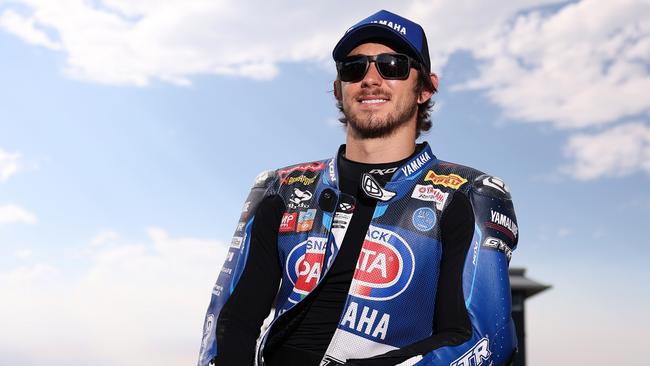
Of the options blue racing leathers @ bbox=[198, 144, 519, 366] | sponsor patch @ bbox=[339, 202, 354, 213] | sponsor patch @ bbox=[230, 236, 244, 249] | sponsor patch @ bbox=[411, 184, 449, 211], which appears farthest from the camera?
sponsor patch @ bbox=[230, 236, 244, 249]

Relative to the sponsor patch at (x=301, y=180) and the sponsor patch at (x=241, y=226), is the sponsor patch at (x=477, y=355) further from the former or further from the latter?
the sponsor patch at (x=241, y=226)

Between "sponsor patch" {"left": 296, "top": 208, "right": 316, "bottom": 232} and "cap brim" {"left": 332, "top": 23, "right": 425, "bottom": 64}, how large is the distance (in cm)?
94

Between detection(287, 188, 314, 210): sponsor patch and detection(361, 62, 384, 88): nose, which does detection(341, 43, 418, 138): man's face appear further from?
detection(287, 188, 314, 210): sponsor patch

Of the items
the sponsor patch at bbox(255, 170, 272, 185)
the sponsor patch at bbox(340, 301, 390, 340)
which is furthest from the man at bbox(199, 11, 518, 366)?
the sponsor patch at bbox(255, 170, 272, 185)

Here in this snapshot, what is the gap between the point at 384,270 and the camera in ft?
11.5

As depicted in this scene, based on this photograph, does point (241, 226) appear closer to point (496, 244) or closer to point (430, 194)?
point (430, 194)

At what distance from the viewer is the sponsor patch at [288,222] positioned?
3882 mm

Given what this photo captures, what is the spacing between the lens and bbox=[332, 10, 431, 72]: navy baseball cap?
12.8 ft

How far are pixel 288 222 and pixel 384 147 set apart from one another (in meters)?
0.71

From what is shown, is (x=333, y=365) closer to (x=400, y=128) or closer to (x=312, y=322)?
(x=312, y=322)

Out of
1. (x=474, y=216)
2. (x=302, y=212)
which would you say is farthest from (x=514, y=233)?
(x=302, y=212)

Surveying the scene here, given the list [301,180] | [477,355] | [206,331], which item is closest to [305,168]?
[301,180]

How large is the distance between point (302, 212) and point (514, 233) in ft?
3.93

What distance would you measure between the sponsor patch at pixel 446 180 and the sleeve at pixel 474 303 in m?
0.13
